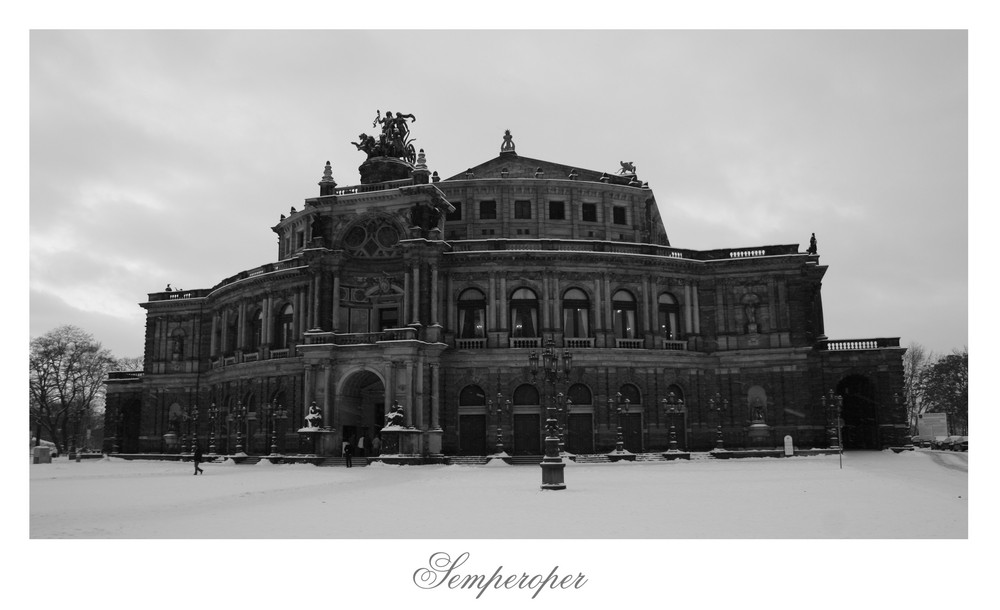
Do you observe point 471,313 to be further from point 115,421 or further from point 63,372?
point 63,372

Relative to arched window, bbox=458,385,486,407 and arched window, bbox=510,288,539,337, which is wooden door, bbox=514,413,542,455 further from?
arched window, bbox=510,288,539,337

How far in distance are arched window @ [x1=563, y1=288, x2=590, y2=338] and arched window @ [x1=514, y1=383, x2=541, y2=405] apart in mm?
4129

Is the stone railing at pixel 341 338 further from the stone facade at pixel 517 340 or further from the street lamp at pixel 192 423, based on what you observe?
the street lamp at pixel 192 423

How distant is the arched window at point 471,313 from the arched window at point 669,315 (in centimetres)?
1170

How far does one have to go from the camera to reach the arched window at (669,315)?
170ft

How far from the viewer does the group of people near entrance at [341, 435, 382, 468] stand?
43000mm

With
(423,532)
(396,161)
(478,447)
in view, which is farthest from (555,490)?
(396,161)

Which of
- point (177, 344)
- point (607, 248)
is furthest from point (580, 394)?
point (177, 344)

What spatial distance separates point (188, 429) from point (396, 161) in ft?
85.9

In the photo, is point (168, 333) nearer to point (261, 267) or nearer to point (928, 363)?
point (261, 267)

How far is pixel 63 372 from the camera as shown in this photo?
7100 cm

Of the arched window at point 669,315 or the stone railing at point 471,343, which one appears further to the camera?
the arched window at point 669,315

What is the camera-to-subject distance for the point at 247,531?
16578mm

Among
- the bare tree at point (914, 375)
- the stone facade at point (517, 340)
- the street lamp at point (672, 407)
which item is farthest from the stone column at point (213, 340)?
the bare tree at point (914, 375)
